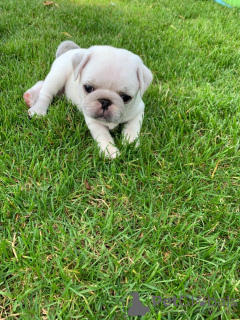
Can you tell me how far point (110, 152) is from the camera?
2506 mm

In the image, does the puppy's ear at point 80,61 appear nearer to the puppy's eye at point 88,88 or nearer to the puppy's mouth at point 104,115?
the puppy's eye at point 88,88

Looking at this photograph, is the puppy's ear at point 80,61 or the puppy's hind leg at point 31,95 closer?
the puppy's ear at point 80,61

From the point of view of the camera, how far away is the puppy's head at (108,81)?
2.46 metres

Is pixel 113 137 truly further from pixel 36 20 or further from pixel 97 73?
pixel 36 20

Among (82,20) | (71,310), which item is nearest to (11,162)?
(71,310)

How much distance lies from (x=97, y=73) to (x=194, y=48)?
300 centimetres

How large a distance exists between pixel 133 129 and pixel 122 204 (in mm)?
969

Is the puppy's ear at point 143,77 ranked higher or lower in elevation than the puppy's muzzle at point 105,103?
higher

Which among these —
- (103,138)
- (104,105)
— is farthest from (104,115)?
(103,138)

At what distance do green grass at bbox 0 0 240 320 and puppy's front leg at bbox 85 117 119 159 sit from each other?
86mm

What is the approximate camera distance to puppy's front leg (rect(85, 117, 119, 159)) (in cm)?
250

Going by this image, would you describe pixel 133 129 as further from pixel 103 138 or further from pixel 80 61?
pixel 80 61

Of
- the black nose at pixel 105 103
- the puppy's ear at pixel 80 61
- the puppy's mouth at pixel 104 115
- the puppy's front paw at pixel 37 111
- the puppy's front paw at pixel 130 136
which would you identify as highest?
the puppy's ear at pixel 80 61

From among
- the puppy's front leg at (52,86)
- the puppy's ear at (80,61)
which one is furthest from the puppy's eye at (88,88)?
the puppy's front leg at (52,86)
